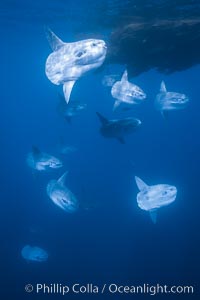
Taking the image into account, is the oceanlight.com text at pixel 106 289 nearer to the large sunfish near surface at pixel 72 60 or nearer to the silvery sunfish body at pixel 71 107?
the silvery sunfish body at pixel 71 107

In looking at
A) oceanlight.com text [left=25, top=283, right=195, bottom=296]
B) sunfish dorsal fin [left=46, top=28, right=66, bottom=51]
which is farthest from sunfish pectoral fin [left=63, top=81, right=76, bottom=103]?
oceanlight.com text [left=25, top=283, right=195, bottom=296]

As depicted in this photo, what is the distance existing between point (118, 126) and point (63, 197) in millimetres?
3492

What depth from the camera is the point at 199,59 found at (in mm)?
15414

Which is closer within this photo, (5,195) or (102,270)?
(102,270)

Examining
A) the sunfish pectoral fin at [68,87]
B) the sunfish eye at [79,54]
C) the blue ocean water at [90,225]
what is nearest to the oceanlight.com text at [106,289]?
the blue ocean water at [90,225]

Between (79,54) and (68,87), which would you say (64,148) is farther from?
(79,54)

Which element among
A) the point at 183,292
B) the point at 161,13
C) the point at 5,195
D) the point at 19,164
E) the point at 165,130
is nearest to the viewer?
the point at 183,292

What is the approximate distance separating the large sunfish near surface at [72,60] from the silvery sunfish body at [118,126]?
339cm

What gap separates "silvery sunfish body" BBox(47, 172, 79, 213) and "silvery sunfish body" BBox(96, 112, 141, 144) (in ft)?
9.83

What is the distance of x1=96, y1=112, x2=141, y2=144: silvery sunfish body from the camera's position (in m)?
9.90

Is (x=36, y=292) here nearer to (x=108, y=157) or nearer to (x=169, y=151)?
(x=108, y=157)

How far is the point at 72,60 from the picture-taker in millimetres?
6449

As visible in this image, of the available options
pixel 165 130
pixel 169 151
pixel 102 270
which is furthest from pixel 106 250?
pixel 165 130

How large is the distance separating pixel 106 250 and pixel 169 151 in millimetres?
28557
